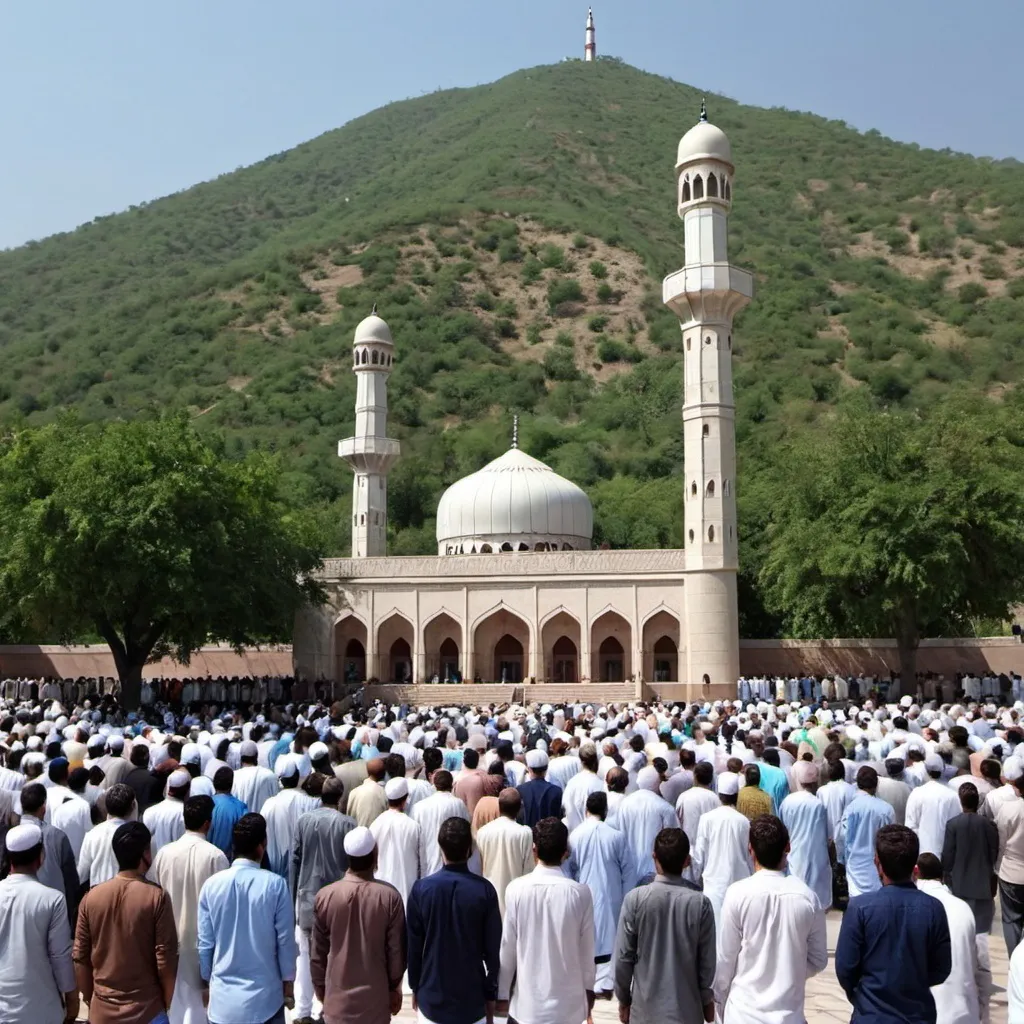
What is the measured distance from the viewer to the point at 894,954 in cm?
451

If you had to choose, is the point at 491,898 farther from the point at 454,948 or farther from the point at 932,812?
the point at 932,812

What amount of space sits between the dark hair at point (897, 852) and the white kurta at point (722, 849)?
2.71 metres

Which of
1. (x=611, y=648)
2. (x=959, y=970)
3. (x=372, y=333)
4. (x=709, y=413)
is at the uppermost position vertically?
(x=372, y=333)

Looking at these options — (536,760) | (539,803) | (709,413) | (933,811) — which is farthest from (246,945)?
(709,413)

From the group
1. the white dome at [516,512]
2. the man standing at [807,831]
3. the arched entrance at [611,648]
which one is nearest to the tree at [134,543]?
the arched entrance at [611,648]

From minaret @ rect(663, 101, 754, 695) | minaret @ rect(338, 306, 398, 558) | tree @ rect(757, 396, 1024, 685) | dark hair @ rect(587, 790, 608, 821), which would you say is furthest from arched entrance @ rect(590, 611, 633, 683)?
dark hair @ rect(587, 790, 608, 821)

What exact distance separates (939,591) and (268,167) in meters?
120

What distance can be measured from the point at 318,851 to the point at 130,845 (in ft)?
6.95

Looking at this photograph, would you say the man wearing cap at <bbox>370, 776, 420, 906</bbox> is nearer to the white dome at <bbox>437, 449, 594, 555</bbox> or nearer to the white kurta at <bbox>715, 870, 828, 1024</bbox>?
the white kurta at <bbox>715, 870, 828, 1024</bbox>

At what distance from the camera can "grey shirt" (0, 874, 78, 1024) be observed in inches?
192

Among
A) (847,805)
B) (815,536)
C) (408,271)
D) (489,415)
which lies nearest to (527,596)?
(815,536)

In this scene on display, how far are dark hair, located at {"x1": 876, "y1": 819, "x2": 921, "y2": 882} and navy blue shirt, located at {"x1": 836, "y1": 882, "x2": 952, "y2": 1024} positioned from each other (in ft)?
0.27

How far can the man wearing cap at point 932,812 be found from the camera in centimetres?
849

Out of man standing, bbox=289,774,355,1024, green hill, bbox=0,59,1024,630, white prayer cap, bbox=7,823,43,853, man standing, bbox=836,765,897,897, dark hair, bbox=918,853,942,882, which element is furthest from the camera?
green hill, bbox=0,59,1024,630
